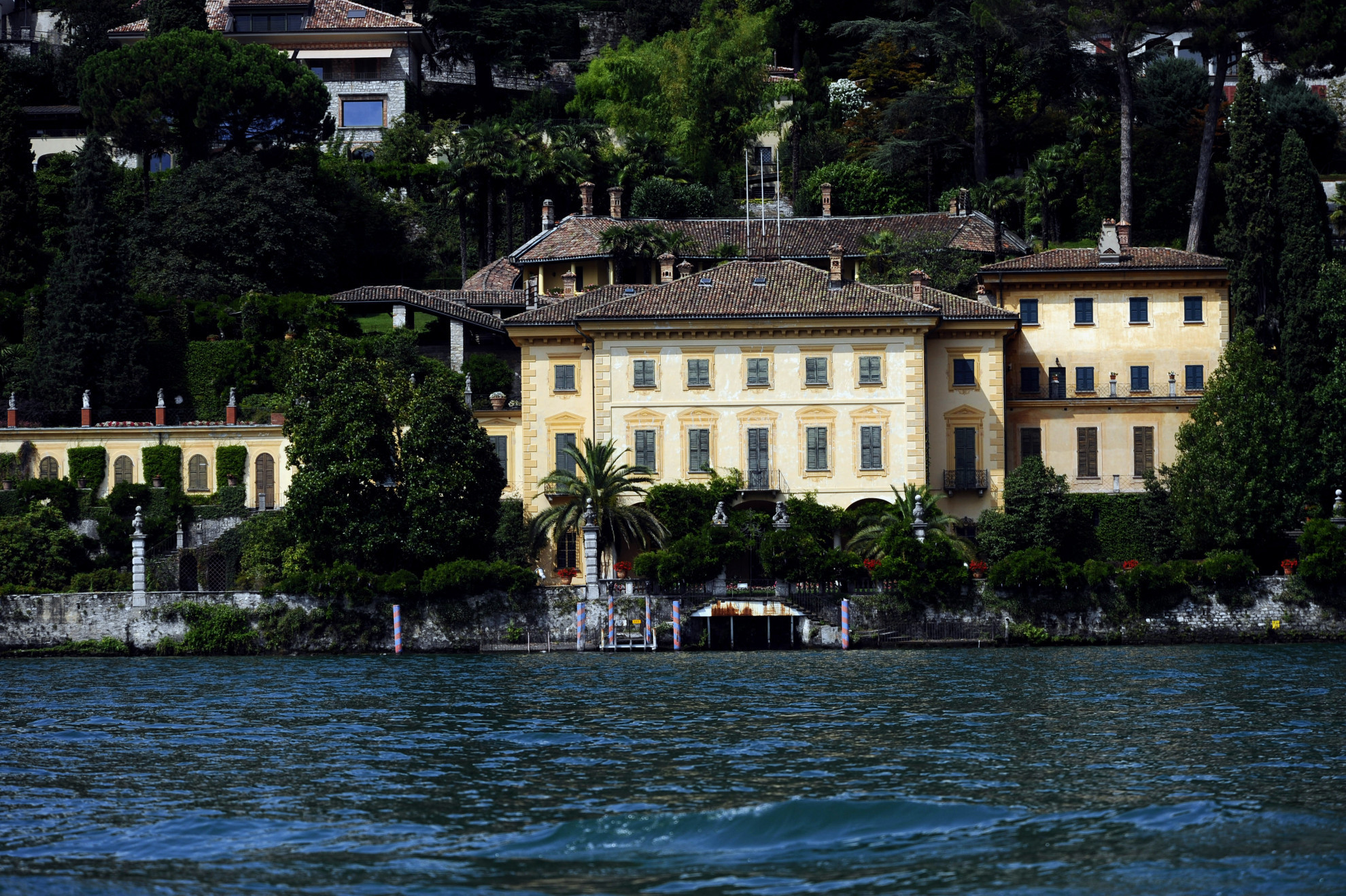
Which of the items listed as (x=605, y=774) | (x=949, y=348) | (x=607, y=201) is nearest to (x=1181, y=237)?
(x=949, y=348)

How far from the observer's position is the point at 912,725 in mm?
29906

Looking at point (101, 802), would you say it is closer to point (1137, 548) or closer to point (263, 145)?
point (1137, 548)

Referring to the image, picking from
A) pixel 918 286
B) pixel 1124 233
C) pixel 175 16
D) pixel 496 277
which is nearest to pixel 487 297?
pixel 496 277

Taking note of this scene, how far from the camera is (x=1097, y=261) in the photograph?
56.2 metres

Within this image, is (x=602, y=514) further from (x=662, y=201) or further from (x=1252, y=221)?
(x=662, y=201)

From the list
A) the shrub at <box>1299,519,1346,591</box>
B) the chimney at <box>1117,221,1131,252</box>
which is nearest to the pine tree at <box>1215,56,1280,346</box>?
the chimney at <box>1117,221,1131,252</box>

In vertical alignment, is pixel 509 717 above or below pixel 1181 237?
below

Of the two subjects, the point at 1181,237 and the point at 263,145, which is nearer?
the point at 1181,237

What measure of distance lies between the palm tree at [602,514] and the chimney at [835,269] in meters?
8.36

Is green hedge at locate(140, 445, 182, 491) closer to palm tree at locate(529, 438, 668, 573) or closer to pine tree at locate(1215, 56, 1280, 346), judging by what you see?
palm tree at locate(529, 438, 668, 573)

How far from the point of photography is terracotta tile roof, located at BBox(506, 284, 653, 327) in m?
53.9

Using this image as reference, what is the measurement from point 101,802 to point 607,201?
49.4 meters

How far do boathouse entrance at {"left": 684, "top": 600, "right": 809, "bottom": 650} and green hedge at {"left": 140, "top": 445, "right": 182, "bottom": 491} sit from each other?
1768 centimetres

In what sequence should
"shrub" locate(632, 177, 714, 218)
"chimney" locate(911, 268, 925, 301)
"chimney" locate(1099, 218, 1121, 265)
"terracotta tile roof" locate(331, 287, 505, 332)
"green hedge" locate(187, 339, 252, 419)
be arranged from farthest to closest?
1. "shrub" locate(632, 177, 714, 218)
2. "terracotta tile roof" locate(331, 287, 505, 332)
3. "green hedge" locate(187, 339, 252, 419)
4. "chimney" locate(1099, 218, 1121, 265)
5. "chimney" locate(911, 268, 925, 301)
